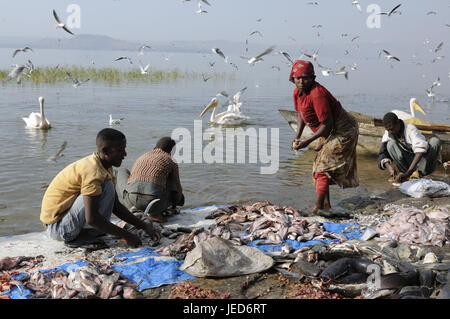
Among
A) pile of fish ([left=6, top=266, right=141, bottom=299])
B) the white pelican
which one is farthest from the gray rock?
the white pelican

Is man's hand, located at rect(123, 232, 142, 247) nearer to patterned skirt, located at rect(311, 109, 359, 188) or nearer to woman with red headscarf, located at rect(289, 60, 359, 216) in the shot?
woman with red headscarf, located at rect(289, 60, 359, 216)

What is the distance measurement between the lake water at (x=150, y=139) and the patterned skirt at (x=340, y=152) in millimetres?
1203

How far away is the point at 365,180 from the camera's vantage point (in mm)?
8062

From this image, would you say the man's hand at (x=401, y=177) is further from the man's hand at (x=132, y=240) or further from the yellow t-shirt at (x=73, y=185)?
the yellow t-shirt at (x=73, y=185)

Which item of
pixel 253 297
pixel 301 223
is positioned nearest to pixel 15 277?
pixel 253 297

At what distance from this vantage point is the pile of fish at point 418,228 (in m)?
4.21

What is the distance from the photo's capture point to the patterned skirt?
5.34 meters

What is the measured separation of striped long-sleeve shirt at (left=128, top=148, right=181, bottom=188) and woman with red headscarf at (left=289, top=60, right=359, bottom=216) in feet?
5.17

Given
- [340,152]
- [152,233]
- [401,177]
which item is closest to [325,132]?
[340,152]

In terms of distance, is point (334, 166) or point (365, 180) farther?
point (365, 180)

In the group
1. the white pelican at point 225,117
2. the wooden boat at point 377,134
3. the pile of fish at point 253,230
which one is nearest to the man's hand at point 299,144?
the pile of fish at point 253,230

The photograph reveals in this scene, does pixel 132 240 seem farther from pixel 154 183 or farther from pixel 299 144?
pixel 299 144

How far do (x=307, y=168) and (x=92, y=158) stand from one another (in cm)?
593
